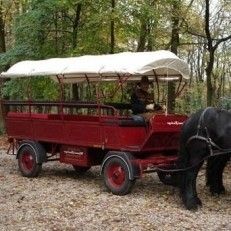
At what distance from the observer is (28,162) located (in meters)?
13.3

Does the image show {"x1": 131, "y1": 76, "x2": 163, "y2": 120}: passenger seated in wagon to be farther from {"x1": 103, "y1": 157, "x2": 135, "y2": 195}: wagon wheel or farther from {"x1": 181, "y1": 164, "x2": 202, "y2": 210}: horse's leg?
{"x1": 181, "y1": 164, "x2": 202, "y2": 210}: horse's leg

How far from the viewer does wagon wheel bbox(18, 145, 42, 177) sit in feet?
42.4

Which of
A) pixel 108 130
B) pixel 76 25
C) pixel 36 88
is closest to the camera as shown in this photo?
pixel 108 130

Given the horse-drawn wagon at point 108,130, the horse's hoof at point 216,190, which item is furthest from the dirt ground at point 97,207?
the horse-drawn wagon at point 108,130

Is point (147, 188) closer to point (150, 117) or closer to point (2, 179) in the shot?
point (150, 117)

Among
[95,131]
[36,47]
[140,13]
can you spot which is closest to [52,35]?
[36,47]

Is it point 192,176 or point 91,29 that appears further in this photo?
point 91,29

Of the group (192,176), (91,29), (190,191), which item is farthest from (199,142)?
(91,29)

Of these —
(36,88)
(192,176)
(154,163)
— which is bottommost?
(192,176)

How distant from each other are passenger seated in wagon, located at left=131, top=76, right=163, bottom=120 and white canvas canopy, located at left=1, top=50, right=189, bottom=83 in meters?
0.35

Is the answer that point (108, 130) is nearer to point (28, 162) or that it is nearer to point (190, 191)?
point (190, 191)

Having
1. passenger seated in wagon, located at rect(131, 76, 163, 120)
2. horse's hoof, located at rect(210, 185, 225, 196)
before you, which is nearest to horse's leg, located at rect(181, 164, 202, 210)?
horse's hoof, located at rect(210, 185, 225, 196)

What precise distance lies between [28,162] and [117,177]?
318 centimetres

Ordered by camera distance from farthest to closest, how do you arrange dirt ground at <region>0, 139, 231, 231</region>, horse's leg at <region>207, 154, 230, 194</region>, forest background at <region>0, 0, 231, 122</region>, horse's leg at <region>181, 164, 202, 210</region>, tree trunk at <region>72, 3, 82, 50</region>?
tree trunk at <region>72, 3, 82, 50</region> < forest background at <region>0, 0, 231, 122</region> < horse's leg at <region>207, 154, 230, 194</region> < horse's leg at <region>181, 164, 202, 210</region> < dirt ground at <region>0, 139, 231, 231</region>
